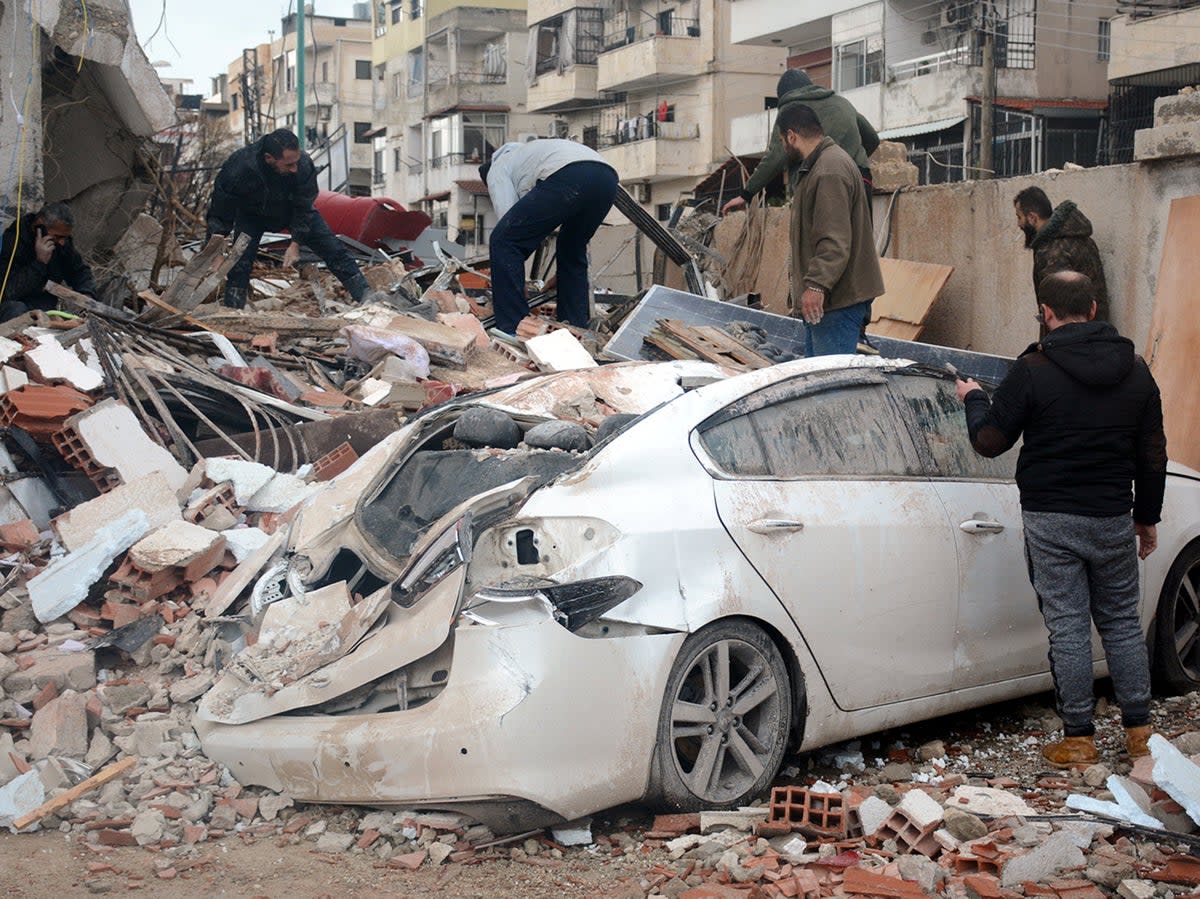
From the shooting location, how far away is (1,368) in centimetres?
798

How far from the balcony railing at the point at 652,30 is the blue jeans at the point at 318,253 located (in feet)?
125

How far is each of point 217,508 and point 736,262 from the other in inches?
318

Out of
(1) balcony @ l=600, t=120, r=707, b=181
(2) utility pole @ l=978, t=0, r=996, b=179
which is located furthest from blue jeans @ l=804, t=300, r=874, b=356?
(1) balcony @ l=600, t=120, r=707, b=181

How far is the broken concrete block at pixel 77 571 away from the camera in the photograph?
6512 millimetres

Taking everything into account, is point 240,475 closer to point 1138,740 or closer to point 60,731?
point 60,731

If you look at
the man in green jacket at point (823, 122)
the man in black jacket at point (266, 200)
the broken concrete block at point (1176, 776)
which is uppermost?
the man in green jacket at point (823, 122)

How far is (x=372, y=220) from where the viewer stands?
720 inches

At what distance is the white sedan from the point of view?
419 cm

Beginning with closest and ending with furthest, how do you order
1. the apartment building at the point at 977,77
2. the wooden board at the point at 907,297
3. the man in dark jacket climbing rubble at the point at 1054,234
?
the man in dark jacket climbing rubble at the point at 1054,234, the wooden board at the point at 907,297, the apartment building at the point at 977,77

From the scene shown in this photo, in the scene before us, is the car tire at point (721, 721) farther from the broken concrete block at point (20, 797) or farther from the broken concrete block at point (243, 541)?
the broken concrete block at point (243, 541)

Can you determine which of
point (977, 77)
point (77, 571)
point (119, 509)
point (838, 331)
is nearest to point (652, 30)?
point (977, 77)

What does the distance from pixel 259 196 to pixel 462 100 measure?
2170 inches

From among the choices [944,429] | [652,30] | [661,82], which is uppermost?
[652,30]

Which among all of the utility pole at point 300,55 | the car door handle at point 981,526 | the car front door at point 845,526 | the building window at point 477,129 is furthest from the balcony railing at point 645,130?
the car front door at point 845,526
